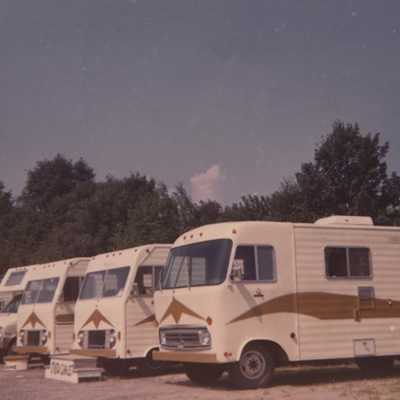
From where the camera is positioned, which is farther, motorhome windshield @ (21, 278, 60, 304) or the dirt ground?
motorhome windshield @ (21, 278, 60, 304)

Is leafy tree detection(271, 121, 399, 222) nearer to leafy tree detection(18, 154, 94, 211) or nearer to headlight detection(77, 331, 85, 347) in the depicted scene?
headlight detection(77, 331, 85, 347)

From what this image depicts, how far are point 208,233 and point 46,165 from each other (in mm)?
62659

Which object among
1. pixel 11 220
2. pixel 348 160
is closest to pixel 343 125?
pixel 348 160

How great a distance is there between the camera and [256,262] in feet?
42.0

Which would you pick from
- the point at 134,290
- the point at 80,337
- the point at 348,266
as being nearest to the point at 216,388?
the point at 134,290

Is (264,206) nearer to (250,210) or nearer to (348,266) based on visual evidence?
(250,210)

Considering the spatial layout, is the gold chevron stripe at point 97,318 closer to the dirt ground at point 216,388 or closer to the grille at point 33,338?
the dirt ground at point 216,388

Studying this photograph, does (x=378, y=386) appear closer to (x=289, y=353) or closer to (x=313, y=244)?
(x=289, y=353)

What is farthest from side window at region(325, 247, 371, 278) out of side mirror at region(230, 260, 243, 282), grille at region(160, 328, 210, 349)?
grille at region(160, 328, 210, 349)

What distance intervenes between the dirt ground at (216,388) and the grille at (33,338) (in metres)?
1.85

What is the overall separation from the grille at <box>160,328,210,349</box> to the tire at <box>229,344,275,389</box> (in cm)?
67

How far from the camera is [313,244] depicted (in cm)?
1342

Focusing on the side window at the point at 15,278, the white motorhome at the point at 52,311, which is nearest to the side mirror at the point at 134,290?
the white motorhome at the point at 52,311

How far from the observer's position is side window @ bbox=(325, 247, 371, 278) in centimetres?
1353
